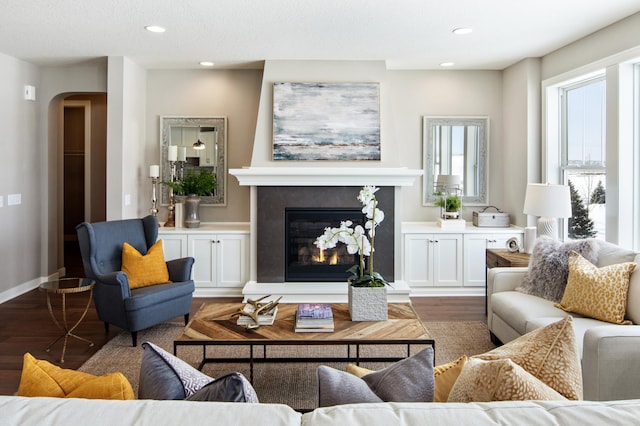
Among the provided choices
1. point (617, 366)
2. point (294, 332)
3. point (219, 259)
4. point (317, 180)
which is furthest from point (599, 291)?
point (219, 259)

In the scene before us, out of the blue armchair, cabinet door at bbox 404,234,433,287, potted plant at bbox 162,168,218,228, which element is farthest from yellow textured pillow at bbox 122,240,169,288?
cabinet door at bbox 404,234,433,287

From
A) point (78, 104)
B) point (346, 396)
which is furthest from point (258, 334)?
point (78, 104)

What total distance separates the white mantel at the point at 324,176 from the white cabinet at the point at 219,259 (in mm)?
687

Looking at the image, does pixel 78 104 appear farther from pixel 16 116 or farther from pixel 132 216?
pixel 132 216

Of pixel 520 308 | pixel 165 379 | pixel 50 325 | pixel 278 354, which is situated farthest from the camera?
pixel 50 325

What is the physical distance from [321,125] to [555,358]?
414 centimetres

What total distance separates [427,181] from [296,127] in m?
1.72

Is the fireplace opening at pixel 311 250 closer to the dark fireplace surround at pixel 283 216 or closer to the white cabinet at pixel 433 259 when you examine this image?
the dark fireplace surround at pixel 283 216

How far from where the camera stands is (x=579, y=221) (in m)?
4.60

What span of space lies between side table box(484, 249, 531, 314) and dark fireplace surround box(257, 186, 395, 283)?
1020 millimetres

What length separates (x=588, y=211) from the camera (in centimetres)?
446

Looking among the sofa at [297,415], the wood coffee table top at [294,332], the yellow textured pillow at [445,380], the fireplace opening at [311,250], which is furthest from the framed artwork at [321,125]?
the sofa at [297,415]

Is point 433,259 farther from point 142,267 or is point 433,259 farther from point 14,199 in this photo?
point 14,199

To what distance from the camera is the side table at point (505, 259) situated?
4.06 m
